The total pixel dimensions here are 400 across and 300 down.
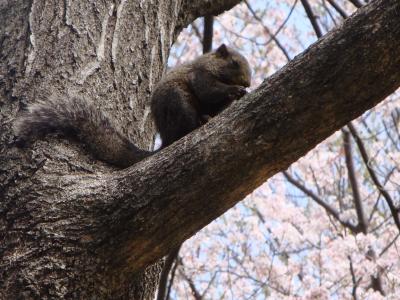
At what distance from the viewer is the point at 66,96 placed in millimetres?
2764

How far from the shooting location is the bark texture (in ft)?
7.16

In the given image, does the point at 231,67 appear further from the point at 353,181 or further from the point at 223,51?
the point at 353,181

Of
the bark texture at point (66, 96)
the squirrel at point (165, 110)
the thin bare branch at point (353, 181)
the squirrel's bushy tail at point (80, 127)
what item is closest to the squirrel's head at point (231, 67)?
the squirrel at point (165, 110)

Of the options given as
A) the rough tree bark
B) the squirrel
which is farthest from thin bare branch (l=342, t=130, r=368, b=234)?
the rough tree bark

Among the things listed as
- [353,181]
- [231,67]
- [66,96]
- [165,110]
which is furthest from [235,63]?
[353,181]

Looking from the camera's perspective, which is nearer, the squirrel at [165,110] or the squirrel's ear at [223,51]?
the squirrel at [165,110]

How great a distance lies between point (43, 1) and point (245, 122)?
1.56 metres

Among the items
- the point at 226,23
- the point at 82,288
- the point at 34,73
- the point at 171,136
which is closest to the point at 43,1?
the point at 34,73

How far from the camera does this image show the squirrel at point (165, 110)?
2.63 meters

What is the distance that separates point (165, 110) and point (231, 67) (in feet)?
2.53

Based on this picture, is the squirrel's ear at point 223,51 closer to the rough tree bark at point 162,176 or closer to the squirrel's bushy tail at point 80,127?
the squirrel's bushy tail at point 80,127

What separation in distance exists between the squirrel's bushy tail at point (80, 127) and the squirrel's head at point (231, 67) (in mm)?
1061

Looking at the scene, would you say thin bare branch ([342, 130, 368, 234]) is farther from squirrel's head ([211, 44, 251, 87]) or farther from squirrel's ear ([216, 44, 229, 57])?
squirrel's ear ([216, 44, 229, 57])

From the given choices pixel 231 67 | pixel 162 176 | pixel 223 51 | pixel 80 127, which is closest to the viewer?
pixel 162 176
